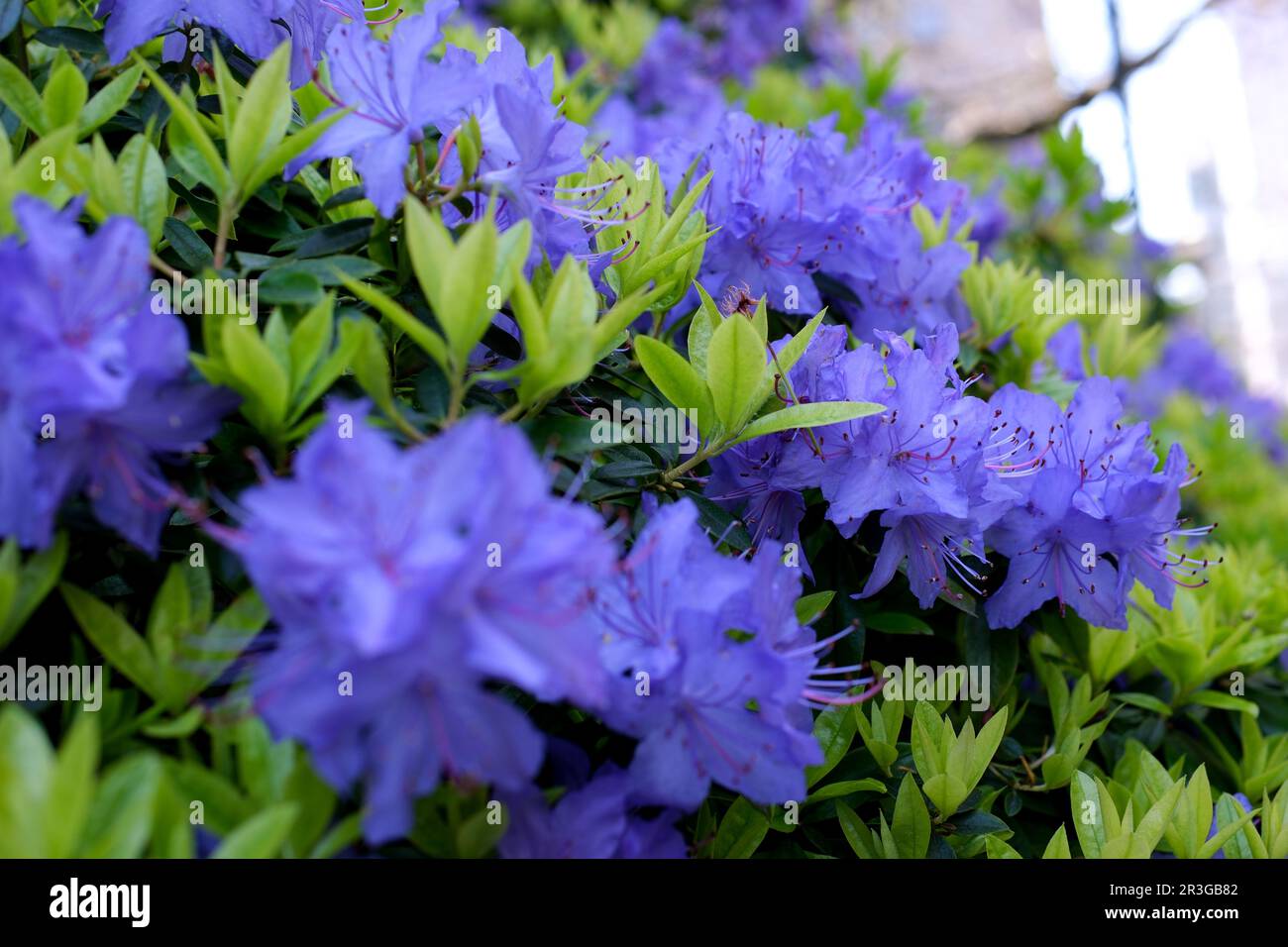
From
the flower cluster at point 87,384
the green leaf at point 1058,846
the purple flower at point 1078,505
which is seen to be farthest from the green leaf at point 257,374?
the green leaf at point 1058,846

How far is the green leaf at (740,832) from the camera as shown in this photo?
3.39 ft

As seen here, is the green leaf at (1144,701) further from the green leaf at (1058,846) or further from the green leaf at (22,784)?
the green leaf at (22,784)

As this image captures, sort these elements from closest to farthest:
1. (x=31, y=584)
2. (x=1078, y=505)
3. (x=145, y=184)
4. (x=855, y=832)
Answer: (x=31, y=584) < (x=145, y=184) < (x=855, y=832) < (x=1078, y=505)

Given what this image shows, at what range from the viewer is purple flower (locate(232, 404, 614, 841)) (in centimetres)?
69

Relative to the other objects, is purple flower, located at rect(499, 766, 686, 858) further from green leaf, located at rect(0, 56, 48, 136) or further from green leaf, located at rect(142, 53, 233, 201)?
green leaf, located at rect(0, 56, 48, 136)

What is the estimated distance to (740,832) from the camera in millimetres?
1045

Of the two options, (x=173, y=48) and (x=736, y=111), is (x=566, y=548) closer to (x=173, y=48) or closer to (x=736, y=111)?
(x=173, y=48)

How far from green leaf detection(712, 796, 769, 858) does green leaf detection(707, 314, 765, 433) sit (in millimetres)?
423

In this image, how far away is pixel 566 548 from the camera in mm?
714

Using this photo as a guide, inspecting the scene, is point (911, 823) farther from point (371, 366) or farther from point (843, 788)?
point (371, 366)

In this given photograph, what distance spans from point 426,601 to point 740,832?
534 mm

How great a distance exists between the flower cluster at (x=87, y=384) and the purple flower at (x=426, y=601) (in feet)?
0.55

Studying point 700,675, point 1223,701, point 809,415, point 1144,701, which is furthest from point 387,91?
point 1223,701
